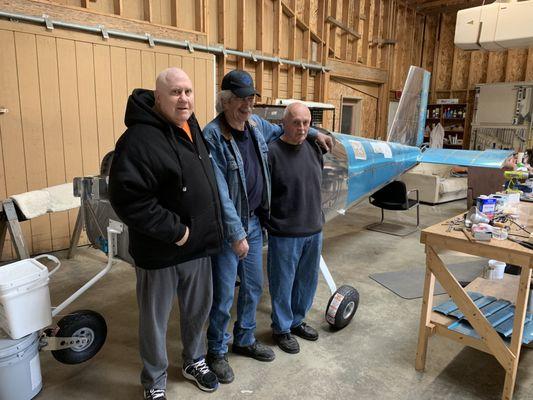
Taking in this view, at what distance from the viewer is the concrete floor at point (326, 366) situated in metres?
2.01

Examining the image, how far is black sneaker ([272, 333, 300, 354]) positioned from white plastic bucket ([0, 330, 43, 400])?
126cm

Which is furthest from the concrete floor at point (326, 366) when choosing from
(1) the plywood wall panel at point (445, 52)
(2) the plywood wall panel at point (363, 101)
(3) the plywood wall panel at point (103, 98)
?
(1) the plywood wall panel at point (445, 52)

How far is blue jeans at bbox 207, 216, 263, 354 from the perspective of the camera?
1982 millimetres

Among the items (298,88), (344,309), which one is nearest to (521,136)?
(298,88)

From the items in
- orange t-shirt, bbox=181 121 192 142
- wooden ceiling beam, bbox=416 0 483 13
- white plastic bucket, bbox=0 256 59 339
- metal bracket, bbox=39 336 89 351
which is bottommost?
metal bracket, bbox=39 336 89 351

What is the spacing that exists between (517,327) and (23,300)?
2.26 m

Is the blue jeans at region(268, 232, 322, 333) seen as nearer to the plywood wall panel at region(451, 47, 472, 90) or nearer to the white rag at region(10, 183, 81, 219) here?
the white rag at region(10, 183, 81, 219)

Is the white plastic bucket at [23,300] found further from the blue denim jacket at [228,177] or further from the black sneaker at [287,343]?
the black sneaker at [287,343]

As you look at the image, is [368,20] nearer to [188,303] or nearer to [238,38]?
[238,38]

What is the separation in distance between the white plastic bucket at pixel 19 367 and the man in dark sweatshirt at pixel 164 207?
527mm

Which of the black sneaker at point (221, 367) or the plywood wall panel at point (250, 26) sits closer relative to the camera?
the black sneaker at point (221, 367)

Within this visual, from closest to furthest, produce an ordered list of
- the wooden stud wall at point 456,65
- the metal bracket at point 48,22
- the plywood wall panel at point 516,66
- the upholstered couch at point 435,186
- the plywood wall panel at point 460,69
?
the metal bracket at point 48,22, the upholstered couch at point 435,186, the plywood wall panel at point 516,66, the wooden stud wall at point 456,65, the plywood wall panel at point 460,69

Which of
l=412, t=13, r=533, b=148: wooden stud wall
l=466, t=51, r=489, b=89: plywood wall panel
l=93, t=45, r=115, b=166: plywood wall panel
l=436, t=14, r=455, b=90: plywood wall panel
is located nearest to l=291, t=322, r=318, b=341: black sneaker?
l=93, t=45, r=115, b=166: plywood wall panel

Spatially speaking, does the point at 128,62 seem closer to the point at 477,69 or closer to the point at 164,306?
the point at 164,306
